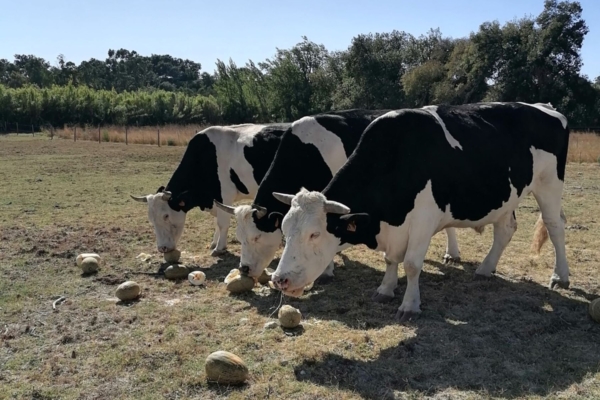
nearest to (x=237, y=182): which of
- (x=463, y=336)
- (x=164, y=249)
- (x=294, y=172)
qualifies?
(x=164, y=249)

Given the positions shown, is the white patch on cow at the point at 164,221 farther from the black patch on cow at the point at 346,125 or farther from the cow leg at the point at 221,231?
the black patch on cow at the point at 346,125

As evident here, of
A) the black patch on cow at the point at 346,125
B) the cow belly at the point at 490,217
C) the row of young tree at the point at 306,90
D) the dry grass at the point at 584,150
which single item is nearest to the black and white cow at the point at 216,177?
the black patch on cow at the point at 346,125

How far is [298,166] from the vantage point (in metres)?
7.29

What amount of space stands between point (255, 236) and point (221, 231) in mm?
2222

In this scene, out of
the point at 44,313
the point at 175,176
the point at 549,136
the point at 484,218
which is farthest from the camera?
the point at 175,176

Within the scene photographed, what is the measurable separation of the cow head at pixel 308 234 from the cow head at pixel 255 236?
4.96 ft

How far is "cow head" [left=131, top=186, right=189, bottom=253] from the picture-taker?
878 cm

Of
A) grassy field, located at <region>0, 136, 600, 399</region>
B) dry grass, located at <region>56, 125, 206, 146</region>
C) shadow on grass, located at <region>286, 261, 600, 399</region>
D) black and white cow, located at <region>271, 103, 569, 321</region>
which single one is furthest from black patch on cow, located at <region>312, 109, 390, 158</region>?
dry grass, located at <region>56, 125, 206, 146</region>

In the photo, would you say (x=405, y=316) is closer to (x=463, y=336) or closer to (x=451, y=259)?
(x=463, y=336)

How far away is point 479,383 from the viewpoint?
169 inches

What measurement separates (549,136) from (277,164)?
136 inches

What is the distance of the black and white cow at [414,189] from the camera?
5.29m

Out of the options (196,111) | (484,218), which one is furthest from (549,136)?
(196,111)

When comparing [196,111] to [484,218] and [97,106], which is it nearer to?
[97,106]
